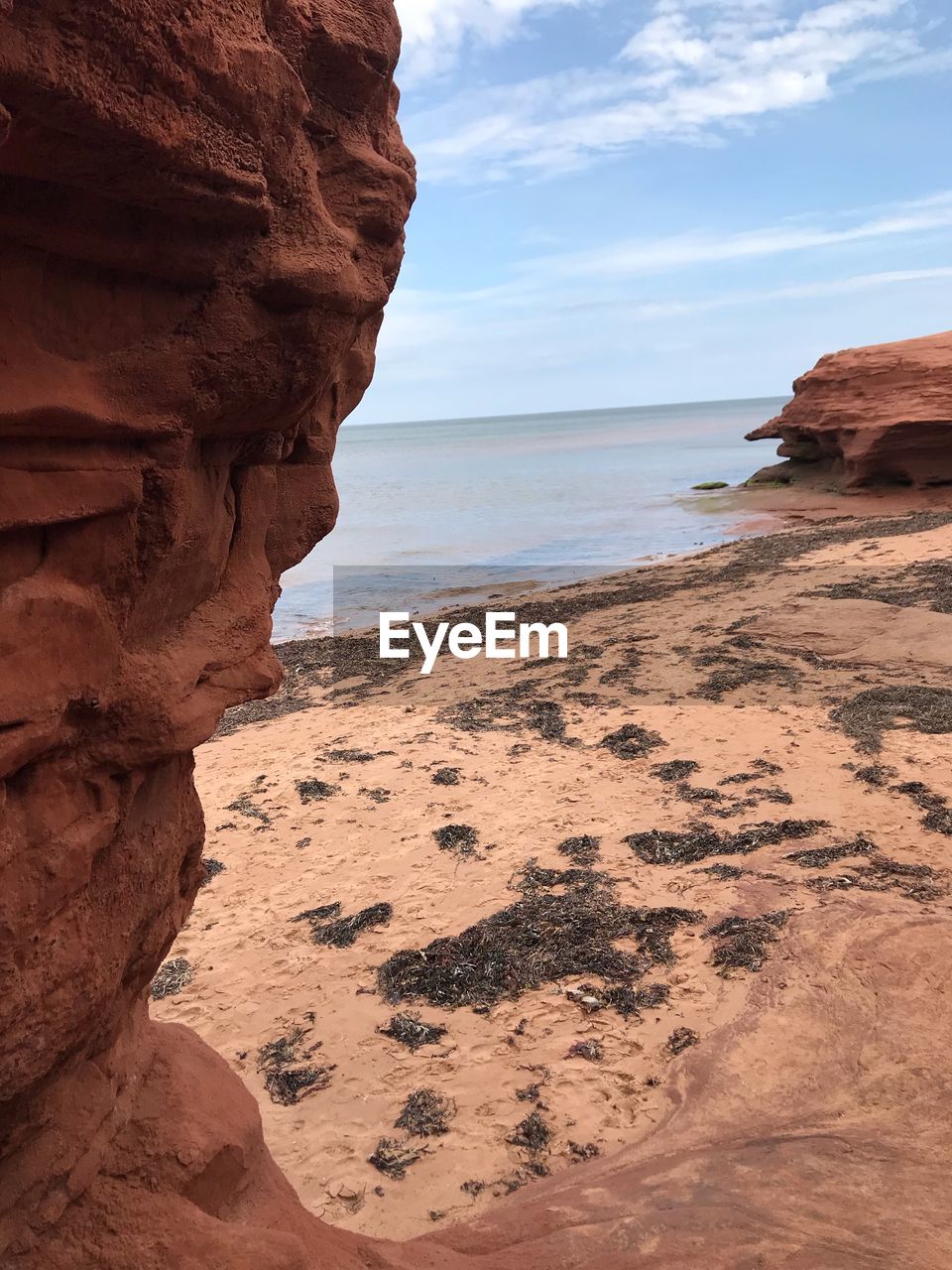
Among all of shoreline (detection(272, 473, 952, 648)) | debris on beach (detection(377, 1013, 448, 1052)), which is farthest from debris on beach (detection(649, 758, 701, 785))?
shoreline (detection(272, 473, 952, 648))

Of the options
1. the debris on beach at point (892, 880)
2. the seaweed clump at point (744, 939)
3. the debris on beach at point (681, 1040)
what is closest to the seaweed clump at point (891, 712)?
the debris on beach at point (892, 880)

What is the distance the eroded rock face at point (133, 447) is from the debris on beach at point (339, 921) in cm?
239

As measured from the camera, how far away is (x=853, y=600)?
34.9ft

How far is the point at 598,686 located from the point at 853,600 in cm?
347

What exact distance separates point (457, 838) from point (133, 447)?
450 centimetres

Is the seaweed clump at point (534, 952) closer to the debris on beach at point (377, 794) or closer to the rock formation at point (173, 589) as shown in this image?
the rock formation at point (173, 589)

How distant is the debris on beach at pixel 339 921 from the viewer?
5129 mm

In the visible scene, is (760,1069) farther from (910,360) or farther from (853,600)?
(910,360)

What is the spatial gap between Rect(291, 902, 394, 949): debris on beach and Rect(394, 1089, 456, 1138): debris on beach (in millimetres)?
1344

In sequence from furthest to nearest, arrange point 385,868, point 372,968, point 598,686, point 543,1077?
point 598,686 → point 385,868 → point 372,968 → point 543,1077

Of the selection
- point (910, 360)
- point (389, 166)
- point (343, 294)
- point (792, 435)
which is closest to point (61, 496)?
point (343, 294)

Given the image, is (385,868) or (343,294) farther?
(385,868)

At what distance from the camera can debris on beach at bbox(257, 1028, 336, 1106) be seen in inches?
155

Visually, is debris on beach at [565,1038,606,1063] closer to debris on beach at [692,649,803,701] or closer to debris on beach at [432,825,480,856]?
debris on beach at [432,825,480,856]
